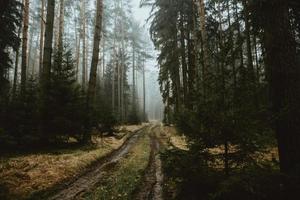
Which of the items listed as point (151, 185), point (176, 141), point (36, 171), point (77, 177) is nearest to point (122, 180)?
point (151, 185)

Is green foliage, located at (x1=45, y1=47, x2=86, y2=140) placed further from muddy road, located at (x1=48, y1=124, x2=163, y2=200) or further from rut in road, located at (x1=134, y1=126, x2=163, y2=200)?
rut in road, located at (x1=134, y1=126, x2=163, y2=200)

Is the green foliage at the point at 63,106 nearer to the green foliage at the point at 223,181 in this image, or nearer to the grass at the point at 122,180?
the grass at the point at 122,180

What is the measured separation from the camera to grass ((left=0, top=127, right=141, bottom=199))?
6.36 m

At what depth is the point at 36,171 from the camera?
25.2 ft

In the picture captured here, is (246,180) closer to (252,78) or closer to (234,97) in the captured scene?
(234,97)

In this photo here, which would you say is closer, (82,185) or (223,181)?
(223,181)

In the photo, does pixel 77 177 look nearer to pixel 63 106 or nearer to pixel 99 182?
pixel 99 182

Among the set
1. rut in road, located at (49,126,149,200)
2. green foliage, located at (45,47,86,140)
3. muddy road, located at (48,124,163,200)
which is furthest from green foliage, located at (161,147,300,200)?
green foliage, located at (45,47,86,140)

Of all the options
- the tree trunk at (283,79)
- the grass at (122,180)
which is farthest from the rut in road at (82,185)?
the tree trunk at (283,79)

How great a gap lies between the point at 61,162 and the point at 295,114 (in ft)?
23.8

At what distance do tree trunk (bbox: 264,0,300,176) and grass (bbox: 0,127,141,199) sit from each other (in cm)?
555

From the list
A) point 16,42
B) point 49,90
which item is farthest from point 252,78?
point 16,42

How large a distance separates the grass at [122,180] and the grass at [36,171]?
3.73 feet

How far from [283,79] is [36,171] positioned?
274 inches
